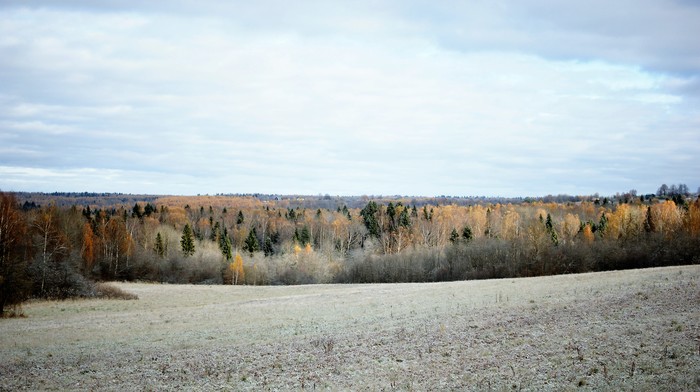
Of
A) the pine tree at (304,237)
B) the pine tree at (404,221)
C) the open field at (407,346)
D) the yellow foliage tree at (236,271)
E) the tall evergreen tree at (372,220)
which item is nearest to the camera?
the open field at (407,346)

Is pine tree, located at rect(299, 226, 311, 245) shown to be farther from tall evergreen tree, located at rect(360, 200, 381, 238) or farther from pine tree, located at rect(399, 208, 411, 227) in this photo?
pine tree, located at rect(399, 208, 411, 227)

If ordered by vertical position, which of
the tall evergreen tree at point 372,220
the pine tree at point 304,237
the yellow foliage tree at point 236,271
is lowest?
the yellow foliage tree at point 236,271

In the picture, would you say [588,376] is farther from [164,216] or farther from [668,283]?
[164,216]

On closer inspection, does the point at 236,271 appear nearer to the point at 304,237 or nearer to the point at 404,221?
the point at 304,237

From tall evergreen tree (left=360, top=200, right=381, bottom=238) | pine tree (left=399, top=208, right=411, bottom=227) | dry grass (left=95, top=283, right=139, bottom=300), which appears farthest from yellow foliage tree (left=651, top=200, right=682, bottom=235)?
dry grass (left=95, top=283, right=139, bottom=300)

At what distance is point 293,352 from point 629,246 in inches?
2401

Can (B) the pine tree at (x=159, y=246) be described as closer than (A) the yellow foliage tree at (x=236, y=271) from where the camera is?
No

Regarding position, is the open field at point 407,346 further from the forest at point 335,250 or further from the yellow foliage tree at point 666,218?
the yellow foliage tree at point 666,218

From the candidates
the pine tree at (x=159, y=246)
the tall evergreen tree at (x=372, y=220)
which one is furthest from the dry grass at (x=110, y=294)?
the tall evergreen tree at (x=372, y=220)

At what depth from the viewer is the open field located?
48.1 feet

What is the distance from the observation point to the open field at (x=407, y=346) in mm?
14672

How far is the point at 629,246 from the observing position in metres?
65.4

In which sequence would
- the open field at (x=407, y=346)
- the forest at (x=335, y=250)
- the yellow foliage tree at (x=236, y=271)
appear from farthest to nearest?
the yellow foliage tree at (x=236, y=271)
the forest at (x=335, y=250)
the open field at (x=407, y=346)

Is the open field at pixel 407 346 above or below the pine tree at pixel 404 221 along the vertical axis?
below
